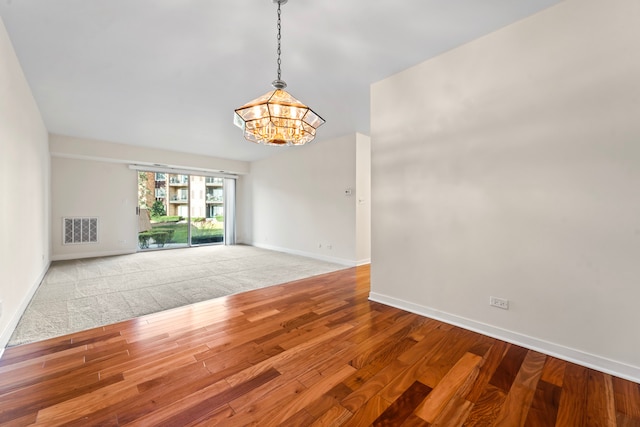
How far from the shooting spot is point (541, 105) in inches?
83.2

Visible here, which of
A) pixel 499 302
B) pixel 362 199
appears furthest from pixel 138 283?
pixel 499 302

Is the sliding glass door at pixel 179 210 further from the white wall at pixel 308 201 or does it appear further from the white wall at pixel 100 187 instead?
the white wall at pixel 308 201

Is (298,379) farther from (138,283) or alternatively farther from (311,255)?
(311,255)

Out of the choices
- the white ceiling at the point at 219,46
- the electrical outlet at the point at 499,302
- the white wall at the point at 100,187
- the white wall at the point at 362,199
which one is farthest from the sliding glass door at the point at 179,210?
the electrical outlet at the point at 499,302

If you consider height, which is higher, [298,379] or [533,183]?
[533,183]

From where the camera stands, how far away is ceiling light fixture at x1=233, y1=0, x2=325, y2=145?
79.8 inches

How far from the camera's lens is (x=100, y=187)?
6.15 meters

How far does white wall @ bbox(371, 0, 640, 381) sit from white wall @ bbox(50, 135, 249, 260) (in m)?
6.11

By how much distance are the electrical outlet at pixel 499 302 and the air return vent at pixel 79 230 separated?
7.70 metres

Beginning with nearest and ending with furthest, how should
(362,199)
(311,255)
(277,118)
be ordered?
1. (277,118)
2. (362,199)
3. (311,255)

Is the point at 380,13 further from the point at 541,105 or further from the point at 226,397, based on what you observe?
the point at 226,397

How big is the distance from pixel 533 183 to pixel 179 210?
7758 millimetres

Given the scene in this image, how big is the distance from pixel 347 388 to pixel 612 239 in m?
2.10

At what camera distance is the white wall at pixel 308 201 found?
17.7 feet
